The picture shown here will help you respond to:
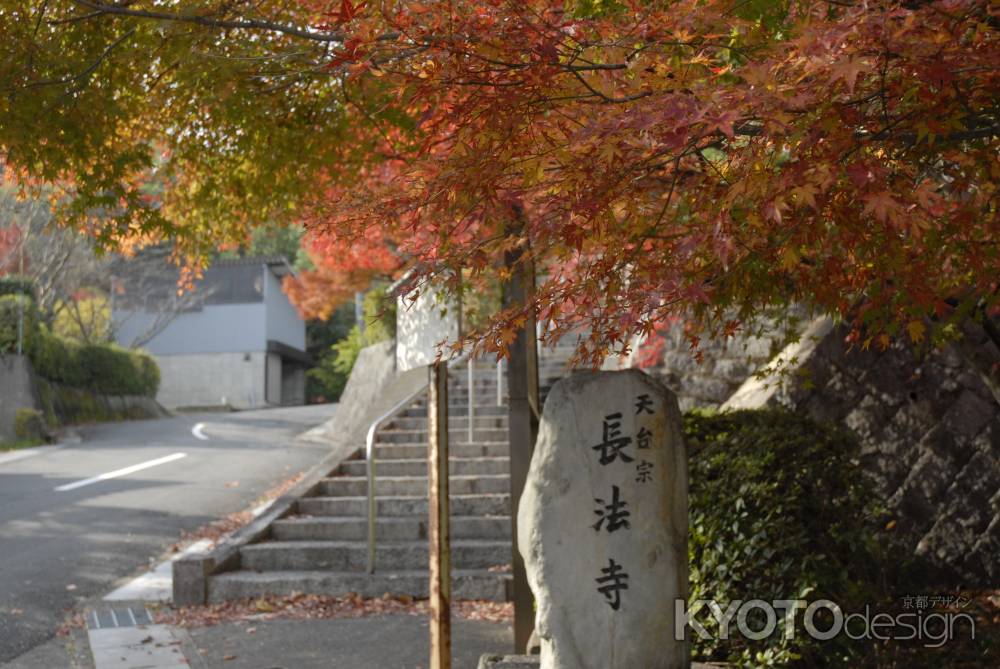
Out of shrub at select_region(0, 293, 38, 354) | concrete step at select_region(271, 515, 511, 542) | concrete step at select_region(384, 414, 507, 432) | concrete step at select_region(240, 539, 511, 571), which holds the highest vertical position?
shrub at select_region(0, 293, 38, 354)

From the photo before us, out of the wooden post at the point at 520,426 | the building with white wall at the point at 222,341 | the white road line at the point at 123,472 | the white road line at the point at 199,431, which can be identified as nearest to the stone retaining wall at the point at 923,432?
the wooden post at the point at 520,426

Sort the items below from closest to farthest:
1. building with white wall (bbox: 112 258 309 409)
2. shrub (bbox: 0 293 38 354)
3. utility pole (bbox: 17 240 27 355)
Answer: utility pole (bbox: 17 240 27 355) < shrub (bbox: 0 293 38 354) < building with white wall (bbox: 112 258 309 409)

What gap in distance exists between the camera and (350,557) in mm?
8734

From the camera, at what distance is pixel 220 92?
20.0ft

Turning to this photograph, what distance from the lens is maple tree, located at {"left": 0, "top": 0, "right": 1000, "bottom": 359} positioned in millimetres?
2941

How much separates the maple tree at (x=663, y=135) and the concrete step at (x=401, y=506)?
15.7ft

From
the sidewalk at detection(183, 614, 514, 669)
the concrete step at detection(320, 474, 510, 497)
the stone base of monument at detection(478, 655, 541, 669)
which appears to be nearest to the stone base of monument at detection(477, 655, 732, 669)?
the stone base of monument at detection(478, 655, 541, 669)

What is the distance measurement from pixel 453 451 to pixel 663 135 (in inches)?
336

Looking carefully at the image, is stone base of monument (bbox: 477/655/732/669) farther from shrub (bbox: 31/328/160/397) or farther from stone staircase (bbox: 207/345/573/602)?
shrub (bbox: 31/328/160/397)

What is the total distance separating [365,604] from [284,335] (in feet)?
110

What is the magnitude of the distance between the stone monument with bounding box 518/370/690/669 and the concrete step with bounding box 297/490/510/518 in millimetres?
5155

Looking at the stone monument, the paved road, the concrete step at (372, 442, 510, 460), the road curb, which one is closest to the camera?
the stone monument

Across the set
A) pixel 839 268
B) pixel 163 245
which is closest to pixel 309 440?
pixel 163 245

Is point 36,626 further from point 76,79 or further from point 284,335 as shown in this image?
point 284,335
